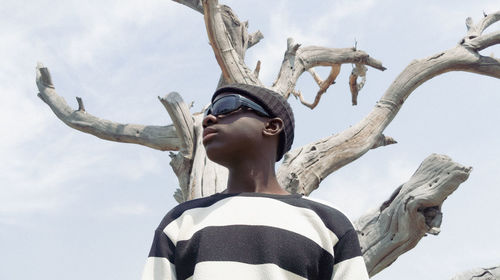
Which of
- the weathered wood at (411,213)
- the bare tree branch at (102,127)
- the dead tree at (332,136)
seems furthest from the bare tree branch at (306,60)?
the weathered wood at (411,213)

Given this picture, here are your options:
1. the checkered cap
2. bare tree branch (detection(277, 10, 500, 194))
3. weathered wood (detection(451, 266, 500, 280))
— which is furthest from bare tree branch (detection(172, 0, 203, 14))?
the checkered cap

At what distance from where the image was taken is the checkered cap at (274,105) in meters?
2.95

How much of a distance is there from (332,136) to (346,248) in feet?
14.7

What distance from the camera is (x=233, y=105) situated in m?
2.90

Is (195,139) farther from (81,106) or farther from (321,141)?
(81,106)

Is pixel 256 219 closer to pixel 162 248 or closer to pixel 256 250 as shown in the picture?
pixel 256 250

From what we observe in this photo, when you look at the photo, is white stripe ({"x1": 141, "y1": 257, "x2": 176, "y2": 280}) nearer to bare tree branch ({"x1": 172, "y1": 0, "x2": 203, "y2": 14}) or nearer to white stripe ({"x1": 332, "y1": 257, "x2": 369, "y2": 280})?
white stripe ({"x1": 332, "y1": 257, "x2": 369, "y2": 280})

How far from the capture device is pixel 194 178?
246 inches

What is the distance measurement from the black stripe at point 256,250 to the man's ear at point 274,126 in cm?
48

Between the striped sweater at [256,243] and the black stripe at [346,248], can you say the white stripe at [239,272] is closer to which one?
the striped sweater at [256,243]

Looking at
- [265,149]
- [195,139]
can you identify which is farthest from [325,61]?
[265,149]

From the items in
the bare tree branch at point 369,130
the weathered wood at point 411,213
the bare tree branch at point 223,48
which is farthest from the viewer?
the bare tree branch at point 223,48

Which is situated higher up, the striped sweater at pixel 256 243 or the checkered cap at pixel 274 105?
the checkered cap at pixel 274 105

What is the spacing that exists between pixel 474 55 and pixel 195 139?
3680 mm
